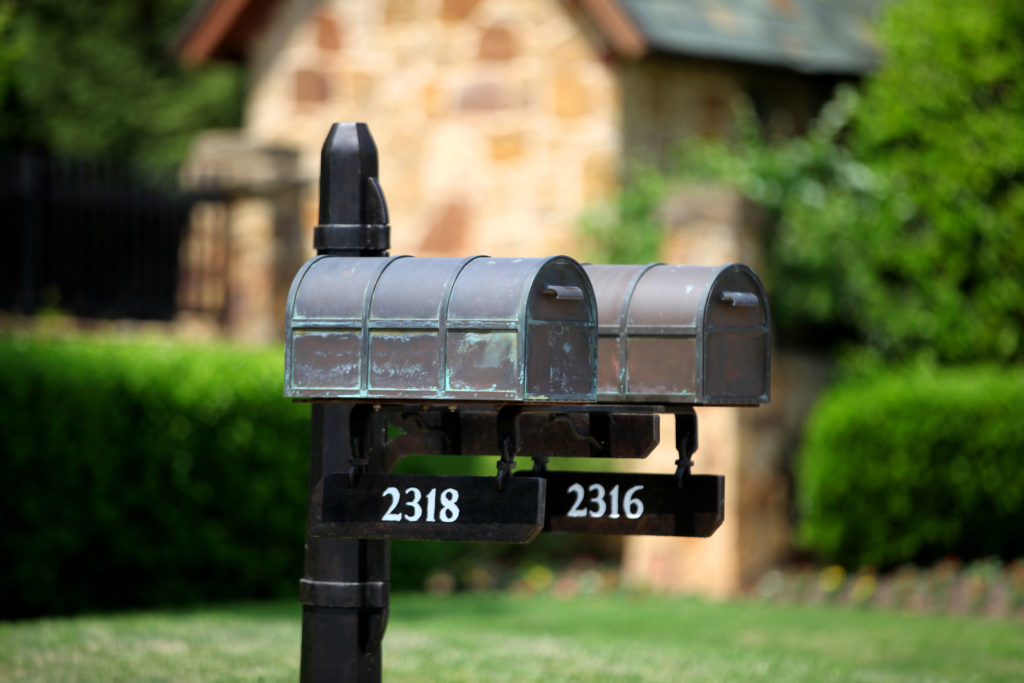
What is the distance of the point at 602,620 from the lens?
10500 mm

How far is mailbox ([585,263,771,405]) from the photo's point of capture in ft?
16.7

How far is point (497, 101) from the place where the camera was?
586 inches

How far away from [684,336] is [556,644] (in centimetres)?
392

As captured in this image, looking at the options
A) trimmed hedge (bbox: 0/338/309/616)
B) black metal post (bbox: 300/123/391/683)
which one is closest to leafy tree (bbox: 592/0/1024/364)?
trimmed hedge (bbox: 0/338/309/616)

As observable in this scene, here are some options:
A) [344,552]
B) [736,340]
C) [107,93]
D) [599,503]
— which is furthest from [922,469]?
[107,93]

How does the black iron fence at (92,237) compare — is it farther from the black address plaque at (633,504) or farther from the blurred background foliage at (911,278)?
the black address plaque at (633,504)

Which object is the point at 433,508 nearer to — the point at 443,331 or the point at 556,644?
the point at 443,331

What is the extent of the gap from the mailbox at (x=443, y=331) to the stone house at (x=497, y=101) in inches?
326

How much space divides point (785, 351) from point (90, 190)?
6030 mm

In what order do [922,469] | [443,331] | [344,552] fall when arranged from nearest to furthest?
[443,331]
[344,552]
[922,469]

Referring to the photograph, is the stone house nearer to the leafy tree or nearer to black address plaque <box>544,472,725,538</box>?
the leafy tree

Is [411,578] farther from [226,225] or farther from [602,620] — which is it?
[226,225]

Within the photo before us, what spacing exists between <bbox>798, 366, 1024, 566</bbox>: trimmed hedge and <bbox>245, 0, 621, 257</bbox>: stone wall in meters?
3.54

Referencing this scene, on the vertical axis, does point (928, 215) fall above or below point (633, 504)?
above
